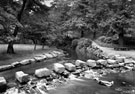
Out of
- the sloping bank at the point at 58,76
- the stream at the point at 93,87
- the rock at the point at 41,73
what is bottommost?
the stream at the point at 93,87

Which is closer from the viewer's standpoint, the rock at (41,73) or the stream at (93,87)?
the stream at (93,87)

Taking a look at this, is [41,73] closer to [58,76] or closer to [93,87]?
[58,76]

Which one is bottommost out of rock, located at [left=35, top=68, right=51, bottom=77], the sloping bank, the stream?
the stream

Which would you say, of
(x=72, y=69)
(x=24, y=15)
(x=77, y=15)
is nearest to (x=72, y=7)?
(x=77, y=15)

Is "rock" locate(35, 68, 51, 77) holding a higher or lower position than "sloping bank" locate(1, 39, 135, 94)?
higher

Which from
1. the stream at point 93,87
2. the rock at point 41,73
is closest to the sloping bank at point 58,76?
the rock at point 41,73

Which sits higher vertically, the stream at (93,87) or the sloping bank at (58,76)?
the sloping bank at (58,76)

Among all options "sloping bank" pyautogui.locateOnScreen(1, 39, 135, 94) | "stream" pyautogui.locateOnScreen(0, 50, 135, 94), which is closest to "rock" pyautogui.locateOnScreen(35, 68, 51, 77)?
"sloping bank" pyautogui.locateOnScreen(1, 39, 135, 94)

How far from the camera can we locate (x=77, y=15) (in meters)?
19.8

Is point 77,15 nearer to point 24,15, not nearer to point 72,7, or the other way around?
point 72,7

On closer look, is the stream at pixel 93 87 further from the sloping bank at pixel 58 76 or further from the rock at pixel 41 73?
the rock at pixel 41 73

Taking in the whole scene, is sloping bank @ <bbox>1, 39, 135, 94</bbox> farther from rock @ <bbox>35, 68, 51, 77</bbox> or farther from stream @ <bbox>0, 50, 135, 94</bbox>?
stream @ <bbox>0, 50, 135, 94</bbox>

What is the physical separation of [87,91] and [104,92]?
1.92ft

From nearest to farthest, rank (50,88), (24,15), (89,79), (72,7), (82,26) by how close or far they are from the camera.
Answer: (50,88) < (89,79) < (24,15) < (82,26) < (72,7)
